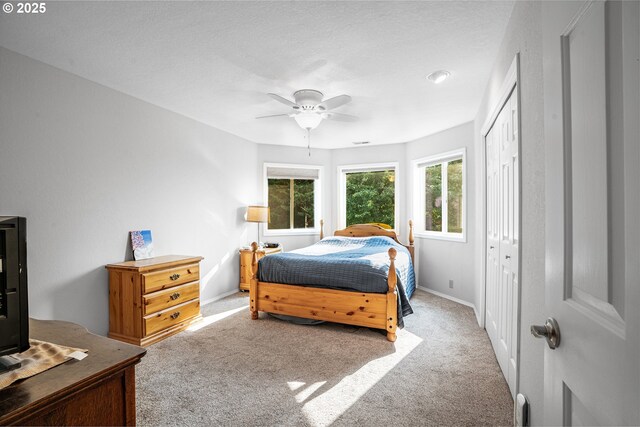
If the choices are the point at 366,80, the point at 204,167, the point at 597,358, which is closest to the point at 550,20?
the point at 597,358

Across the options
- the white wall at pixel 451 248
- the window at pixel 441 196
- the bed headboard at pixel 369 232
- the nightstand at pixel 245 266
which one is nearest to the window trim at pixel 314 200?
the bed headboard at pixel 369 232

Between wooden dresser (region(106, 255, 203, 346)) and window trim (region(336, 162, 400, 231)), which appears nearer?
wooden dresser (region(106, 255, 203, 346))

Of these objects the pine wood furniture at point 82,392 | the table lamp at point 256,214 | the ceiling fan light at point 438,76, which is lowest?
the pine wood furniture at point 82,392

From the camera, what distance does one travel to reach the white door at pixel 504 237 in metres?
2.01

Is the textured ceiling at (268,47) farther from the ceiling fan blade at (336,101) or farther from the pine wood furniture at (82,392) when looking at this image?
the pine wood furniture at (82,392)

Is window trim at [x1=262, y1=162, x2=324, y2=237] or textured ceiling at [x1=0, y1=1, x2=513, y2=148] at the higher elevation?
textured ceiling at [x1=0, y1=1, x2=513, y2=148]

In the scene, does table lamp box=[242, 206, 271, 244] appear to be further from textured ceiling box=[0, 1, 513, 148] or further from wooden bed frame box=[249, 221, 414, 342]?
textured ceiling box=[0, 1, 513, 148]

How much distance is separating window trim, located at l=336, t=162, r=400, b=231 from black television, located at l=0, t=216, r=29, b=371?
5.01m

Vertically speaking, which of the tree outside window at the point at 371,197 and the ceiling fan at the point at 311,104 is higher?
the ceiling fan at the point at 311,104

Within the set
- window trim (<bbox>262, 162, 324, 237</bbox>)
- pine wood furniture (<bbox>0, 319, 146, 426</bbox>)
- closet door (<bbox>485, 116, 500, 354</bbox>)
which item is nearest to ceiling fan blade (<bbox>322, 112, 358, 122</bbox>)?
closet door (<bbox>485, 116, 500, 354</bbox>)

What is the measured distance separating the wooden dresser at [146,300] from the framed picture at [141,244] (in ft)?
0.35

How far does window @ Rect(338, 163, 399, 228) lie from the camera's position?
564 cm

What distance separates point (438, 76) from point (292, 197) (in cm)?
351

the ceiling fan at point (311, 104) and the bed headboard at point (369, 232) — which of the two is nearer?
the ceiling fan at point (311, 104)
